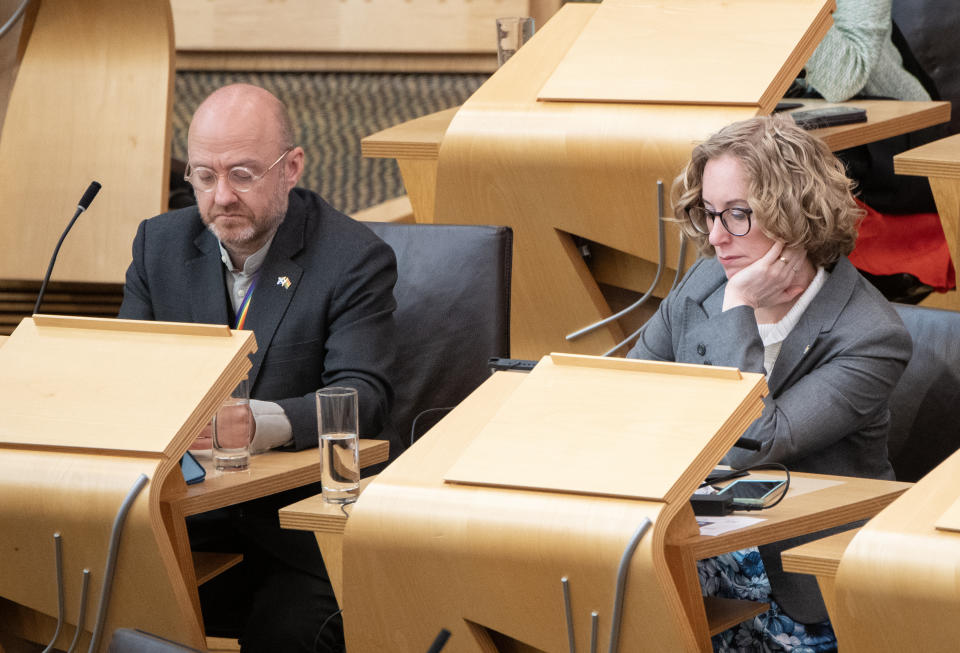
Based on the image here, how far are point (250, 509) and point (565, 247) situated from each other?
975mm

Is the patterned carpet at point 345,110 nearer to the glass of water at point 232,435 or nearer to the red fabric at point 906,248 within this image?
the red fabric at point 906,248

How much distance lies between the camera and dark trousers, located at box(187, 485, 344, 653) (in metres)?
2.08

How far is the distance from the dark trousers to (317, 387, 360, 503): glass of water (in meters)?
0.35

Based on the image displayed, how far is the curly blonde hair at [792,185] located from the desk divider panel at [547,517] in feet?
1.69

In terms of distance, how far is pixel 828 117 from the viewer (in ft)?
9.58

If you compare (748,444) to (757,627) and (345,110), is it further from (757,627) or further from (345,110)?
(345,110)

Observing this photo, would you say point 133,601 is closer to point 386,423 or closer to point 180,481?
point 180,481

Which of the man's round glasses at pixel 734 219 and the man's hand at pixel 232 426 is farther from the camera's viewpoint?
the man's round glasses at pixel 734 219

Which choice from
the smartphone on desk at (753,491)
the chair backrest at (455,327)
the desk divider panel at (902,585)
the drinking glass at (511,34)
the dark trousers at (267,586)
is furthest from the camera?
the drinking glass at (511,34)

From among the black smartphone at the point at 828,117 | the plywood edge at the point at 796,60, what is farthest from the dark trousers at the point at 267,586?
the black smartphone at the point at 828,117

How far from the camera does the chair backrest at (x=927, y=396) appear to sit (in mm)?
2254

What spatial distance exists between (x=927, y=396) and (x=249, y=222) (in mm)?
1123

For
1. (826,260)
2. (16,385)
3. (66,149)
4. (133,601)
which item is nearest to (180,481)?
(133,601)

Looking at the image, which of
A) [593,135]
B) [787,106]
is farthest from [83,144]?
[787,106]
